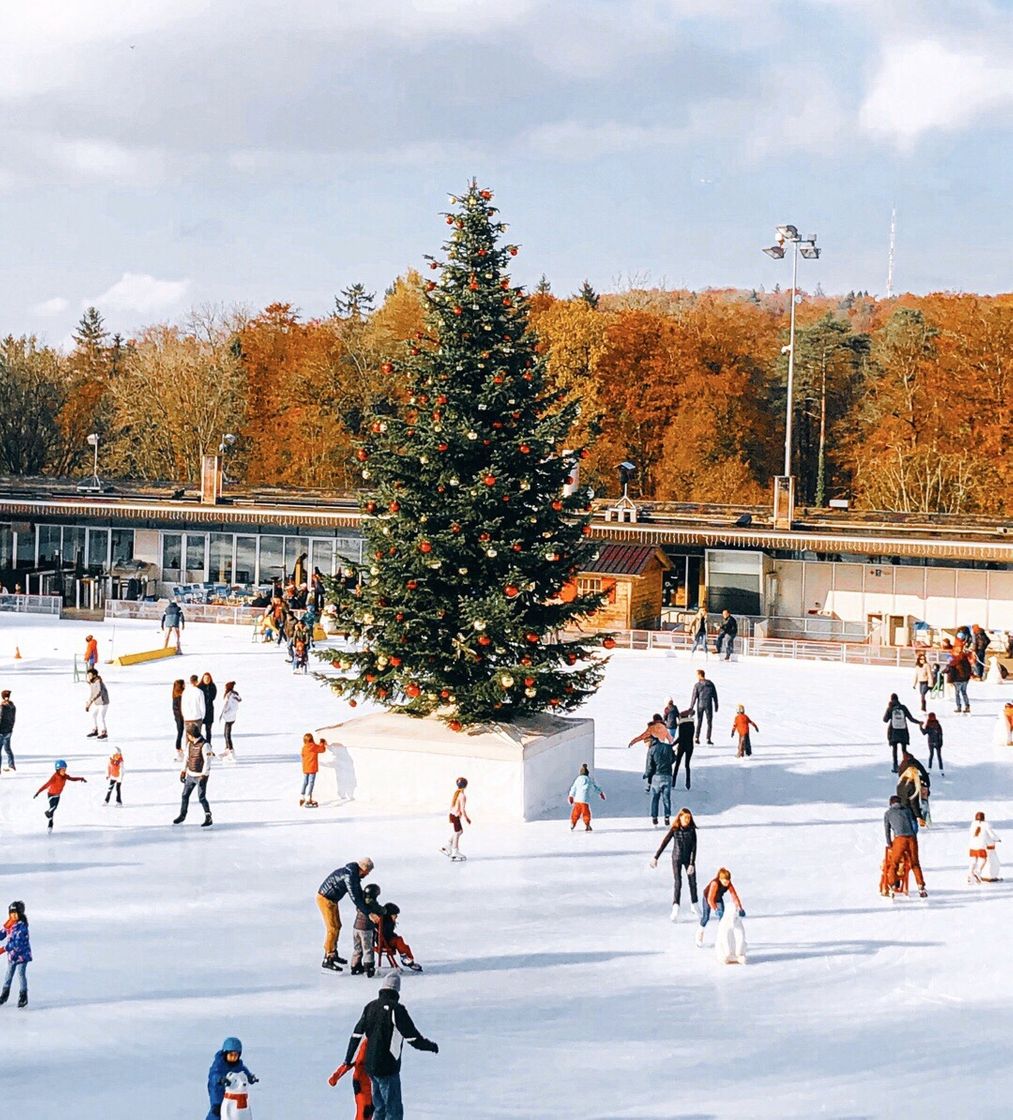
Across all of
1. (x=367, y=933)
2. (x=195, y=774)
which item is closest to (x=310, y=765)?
(x=195, y=774)

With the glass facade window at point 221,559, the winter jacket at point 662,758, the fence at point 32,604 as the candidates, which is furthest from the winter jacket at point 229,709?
the glass facade window at point 221,559

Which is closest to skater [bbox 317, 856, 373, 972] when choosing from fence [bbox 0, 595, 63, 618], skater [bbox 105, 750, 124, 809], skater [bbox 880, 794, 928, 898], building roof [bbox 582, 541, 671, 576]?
skater [bbox 880, 794, 928, 898]

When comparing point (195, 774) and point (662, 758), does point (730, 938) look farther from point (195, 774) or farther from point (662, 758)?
point (195, 774)

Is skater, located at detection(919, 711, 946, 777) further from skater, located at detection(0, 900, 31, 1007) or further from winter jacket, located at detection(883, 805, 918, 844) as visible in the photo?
skater, located at detection(0, 900, 31, 1007)

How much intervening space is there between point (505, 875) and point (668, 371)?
157 ft

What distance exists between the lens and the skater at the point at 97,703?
885 inches

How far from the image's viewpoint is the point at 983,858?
645 inches

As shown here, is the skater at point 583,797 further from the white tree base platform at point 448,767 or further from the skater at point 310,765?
the skater at point 310,765

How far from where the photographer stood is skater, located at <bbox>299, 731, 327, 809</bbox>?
19.0 metres

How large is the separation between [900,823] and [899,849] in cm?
27

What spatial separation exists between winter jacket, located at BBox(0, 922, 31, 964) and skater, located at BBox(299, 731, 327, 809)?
7110mm

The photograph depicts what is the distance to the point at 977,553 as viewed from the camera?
123ft

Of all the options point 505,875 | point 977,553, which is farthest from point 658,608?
point 505,875

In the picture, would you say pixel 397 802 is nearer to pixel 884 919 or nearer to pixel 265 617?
pixel 884 919
